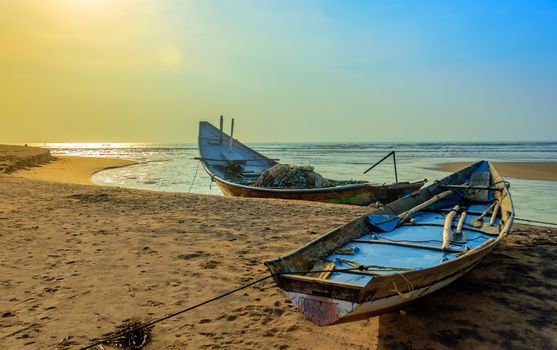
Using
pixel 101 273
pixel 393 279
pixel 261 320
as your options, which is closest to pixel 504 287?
pixel 393 279

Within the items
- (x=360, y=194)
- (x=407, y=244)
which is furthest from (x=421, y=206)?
(x=360, y=194)

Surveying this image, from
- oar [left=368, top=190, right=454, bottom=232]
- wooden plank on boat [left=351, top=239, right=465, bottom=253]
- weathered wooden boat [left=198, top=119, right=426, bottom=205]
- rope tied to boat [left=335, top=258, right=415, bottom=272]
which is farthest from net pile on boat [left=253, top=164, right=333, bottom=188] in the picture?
rope tied to boat [left=335, top=258, right=415, bottom=272]

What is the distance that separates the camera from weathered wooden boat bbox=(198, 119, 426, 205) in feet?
38.7

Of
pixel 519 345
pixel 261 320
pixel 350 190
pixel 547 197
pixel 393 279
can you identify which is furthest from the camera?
pixel 547 197

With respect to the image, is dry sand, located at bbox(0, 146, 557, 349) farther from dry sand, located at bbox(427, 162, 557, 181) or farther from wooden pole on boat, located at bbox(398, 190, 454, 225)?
dry sand, located at bbox(427, 162, 557, 181)

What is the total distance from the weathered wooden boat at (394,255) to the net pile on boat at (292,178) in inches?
203

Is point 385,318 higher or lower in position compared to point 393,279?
lower

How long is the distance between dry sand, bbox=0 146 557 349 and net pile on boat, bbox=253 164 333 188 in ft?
13.6

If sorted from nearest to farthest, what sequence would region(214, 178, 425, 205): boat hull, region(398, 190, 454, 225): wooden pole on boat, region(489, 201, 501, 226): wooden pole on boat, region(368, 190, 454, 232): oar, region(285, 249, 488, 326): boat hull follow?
region(285, 249, 488, 326): boat hull
region(368, 190, 454, 232): oar
region(489, 201, 501, 226): wooden pole on boat
region(398, 190, 454, 225): wooden pole on boat
region(214, 178, 425, 205): boat hull

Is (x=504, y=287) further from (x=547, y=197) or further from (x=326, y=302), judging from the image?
(x=547, y=197)

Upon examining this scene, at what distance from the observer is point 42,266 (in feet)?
18.2

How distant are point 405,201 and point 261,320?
13.4 feet

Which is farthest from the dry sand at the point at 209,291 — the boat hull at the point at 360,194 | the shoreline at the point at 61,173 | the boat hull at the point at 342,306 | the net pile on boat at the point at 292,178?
the shoreline at the point at 61,173

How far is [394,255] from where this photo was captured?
4691 mm
